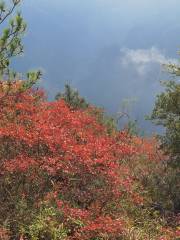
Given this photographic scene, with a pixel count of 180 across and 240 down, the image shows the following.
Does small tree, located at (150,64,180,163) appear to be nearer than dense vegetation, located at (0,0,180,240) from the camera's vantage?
No

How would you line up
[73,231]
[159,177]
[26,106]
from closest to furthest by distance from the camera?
[73,231], [26,106], [159,177]

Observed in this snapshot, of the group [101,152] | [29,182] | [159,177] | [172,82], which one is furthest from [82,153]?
[172,82]

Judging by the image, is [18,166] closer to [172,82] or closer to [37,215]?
[37,215]

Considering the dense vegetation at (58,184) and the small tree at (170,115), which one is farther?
the small tree at (170,115)

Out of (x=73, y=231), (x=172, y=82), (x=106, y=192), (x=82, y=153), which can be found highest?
(x=172, y=82)

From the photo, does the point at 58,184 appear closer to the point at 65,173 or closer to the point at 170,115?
the point at 65,173

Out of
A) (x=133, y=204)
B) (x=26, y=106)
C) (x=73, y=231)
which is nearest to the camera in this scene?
(x=73, y=231)

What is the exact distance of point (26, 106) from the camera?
23.2 metres

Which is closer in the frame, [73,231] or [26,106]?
[73,231]

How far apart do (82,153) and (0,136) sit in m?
3.08

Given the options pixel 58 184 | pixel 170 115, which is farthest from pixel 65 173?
pixel 170 115

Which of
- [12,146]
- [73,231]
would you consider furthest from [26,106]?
[73,231]

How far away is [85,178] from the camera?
18828 mm

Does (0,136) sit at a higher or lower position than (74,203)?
higher
